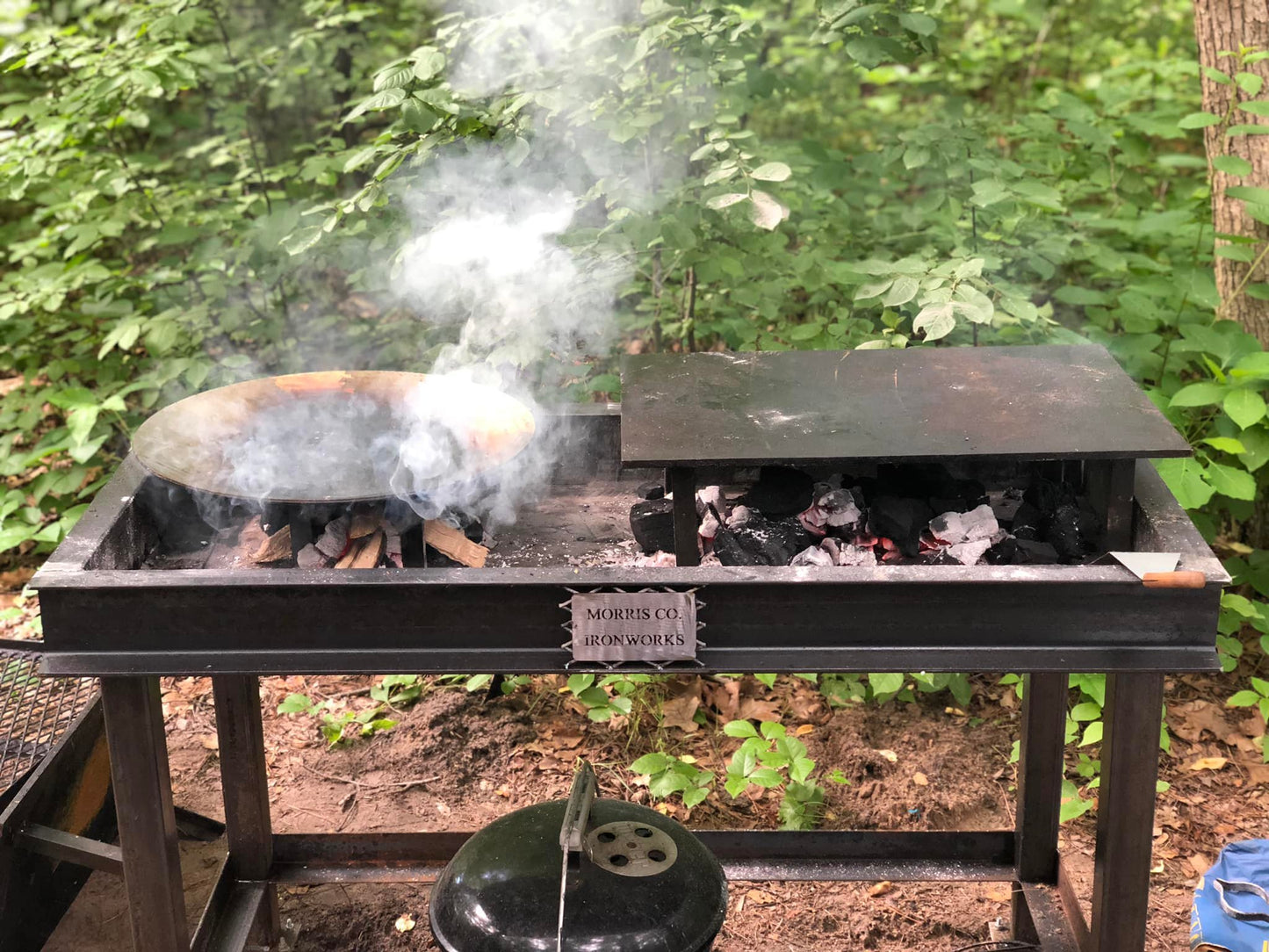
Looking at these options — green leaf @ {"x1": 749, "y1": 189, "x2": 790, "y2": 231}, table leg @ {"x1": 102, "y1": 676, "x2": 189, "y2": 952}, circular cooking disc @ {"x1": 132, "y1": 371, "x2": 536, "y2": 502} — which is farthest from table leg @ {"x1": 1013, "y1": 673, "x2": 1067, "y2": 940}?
table leg @ {"x1": 102, "y1": 676, "x2": 189, "y2": 952}

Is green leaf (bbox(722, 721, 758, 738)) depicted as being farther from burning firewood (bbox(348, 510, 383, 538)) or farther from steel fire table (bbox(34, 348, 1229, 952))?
burning firewood (bbox(348, 510, 383, 538))

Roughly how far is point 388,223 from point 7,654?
6.78 feet

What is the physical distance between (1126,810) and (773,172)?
2.07 metres

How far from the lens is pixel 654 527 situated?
8.78ft

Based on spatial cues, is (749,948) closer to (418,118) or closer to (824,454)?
(824,454)

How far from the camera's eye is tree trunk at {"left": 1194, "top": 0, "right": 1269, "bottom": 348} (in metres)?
4.26

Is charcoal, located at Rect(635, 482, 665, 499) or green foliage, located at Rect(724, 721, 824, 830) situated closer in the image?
charcoal, located at Rect(635, 482, 665, 499)

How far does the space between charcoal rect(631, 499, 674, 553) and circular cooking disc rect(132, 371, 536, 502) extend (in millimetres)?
337

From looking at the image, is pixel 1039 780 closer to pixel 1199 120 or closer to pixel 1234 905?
pixel 1234 905

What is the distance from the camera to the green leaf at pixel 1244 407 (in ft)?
12.2

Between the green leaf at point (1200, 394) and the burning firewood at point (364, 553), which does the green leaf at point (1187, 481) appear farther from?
the burning firewood at point (364, 553)

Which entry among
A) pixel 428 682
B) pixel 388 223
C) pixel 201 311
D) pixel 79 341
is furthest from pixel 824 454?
pixel 79 341

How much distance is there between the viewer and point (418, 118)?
3.55 meters

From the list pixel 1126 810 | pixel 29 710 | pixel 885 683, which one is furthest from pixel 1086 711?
pixel 29 710
